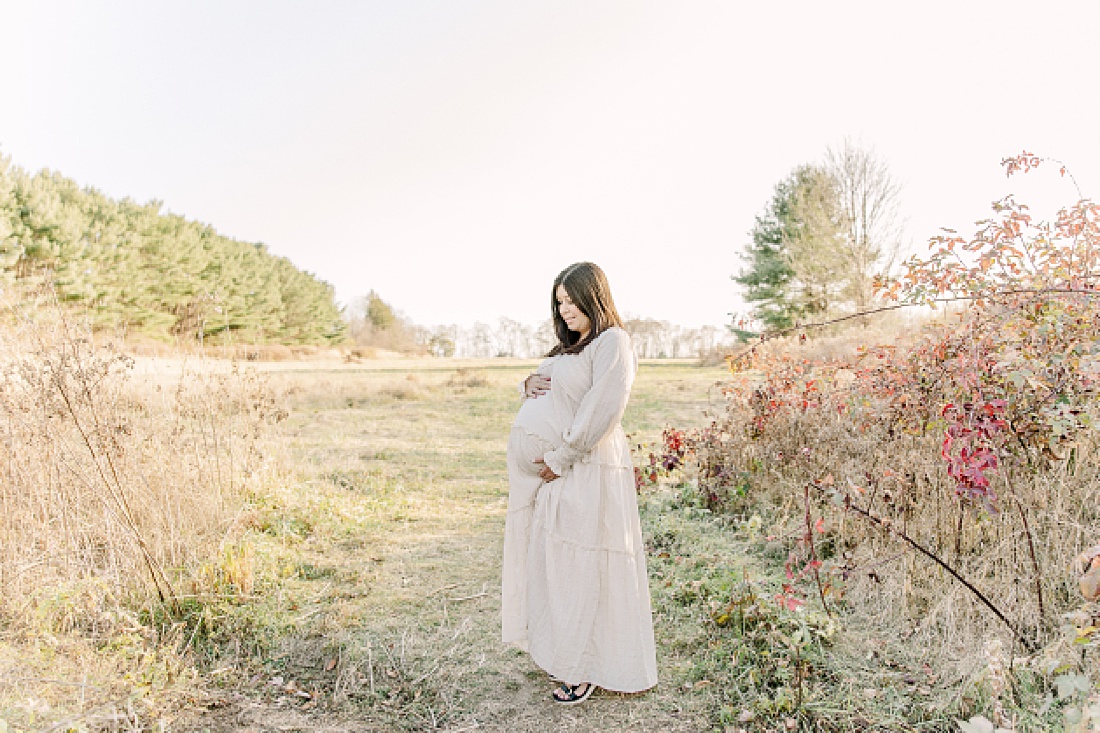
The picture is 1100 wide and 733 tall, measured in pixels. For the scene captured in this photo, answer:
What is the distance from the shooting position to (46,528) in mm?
3637

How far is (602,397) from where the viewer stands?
2.70m

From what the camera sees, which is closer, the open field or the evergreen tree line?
the open field

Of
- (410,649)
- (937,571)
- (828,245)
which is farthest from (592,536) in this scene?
(828,245)

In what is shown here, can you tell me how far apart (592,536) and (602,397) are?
2.05 ft

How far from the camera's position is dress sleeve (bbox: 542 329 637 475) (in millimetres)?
2701

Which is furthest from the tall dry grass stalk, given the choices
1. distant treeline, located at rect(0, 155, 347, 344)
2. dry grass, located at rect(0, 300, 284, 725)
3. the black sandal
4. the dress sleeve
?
distant treeline, located at rect(0, 155, 347, 344)

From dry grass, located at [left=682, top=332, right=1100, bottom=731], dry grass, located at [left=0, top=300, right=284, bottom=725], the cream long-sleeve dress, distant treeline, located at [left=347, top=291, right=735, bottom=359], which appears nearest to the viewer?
dry grass, located at [left=682, top=332, right=1100, bottom=731]

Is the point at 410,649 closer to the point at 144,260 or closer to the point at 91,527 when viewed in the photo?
the point at 91,527

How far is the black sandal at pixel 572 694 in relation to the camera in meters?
2.92

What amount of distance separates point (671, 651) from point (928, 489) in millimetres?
1834

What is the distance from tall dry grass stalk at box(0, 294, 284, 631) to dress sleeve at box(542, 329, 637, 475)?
2.48 meters

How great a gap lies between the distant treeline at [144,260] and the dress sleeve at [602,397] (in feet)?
23.4

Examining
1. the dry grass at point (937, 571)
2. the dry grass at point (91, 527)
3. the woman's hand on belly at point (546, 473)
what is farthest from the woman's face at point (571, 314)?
the dry grass at point (91, 527)

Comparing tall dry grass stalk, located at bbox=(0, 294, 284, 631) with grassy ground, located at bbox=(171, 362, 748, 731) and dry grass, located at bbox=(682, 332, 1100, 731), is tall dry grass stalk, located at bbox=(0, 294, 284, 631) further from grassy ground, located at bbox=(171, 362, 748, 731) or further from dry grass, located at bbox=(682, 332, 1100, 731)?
dry grass, located at bbox=(682, 332, 1100, 731)
